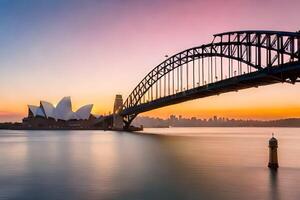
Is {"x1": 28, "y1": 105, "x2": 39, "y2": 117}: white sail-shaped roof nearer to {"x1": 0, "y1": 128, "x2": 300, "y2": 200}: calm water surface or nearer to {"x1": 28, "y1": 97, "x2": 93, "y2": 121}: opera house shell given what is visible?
{"x1": 28, "y1": 97, "x2": 93, "y2": 121}: opera house shell

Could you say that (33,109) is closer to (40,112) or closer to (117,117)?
(40,112)

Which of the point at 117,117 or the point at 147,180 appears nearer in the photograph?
the point at 147,180

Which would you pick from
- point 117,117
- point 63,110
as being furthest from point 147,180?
point 63,110

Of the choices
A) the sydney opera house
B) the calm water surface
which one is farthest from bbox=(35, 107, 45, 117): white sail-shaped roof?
the calm water surface

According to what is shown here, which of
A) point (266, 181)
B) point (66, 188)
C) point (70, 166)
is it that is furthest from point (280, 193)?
point (70, 166)

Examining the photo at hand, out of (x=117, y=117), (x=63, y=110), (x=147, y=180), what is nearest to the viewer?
(x=147, y=180)

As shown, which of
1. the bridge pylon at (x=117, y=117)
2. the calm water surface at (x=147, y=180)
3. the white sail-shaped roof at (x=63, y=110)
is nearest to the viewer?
the calm water surface at (x=147, y=180)

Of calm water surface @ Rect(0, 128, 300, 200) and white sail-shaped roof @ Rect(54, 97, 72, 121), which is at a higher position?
white sail-shaped roof @ Rect(54, 97, 72, 121)

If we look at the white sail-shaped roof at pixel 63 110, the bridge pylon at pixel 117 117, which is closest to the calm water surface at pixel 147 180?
the bridge pylon at pixel 117 117

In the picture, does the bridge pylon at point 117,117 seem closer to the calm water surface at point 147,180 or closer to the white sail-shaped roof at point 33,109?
the white sail-shaped roof at point 33,109
